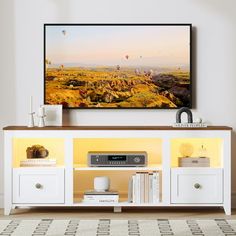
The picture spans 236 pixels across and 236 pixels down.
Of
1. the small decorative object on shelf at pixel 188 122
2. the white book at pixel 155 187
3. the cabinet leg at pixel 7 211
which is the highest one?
the small decorative object on shelf at pixel 188 122

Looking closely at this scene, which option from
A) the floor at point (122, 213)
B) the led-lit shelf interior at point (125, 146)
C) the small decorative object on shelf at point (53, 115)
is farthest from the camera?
the led-lit shelf interior at point (125, 146)

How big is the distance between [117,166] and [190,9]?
5.04 ft

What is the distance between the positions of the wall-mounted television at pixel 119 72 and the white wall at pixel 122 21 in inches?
3.8

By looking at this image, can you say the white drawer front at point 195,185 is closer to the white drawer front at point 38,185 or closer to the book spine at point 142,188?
the book spine at point 142,188

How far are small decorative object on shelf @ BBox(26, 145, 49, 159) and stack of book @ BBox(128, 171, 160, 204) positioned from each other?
2.65 feet

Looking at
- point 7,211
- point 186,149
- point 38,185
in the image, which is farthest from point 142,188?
point 7,211

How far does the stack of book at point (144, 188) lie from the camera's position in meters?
5.80

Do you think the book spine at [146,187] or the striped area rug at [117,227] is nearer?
the striped area rug at [117,227]

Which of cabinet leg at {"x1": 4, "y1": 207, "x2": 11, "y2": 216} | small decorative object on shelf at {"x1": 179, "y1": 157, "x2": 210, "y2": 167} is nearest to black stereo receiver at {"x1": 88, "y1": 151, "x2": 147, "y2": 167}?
small decorative object on shelf at {"x1": 179, "y1": 157, "x2": 210, "y2": 167}

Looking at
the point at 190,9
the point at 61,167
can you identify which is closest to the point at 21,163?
the point at 61,167

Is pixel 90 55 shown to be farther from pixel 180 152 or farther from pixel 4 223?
pixel 4 223

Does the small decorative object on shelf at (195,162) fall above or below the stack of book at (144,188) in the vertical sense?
above

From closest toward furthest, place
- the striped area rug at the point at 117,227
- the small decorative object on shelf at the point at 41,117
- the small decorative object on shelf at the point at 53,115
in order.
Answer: the striped area rug at the point at 117,227, the small decorative object on shelf at the point at 41,117, the small decorative object on shelf at the point at 53,115

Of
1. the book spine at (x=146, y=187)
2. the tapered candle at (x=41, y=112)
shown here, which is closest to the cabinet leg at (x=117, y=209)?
the book spine at (x=146, y=187)
